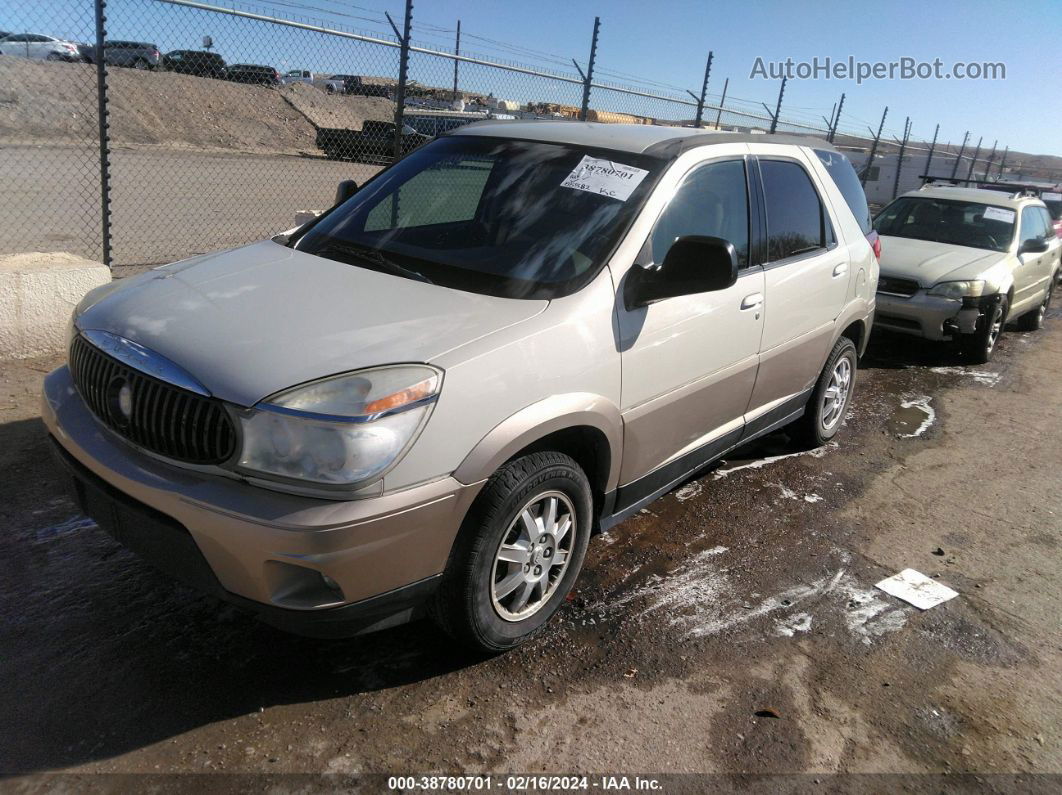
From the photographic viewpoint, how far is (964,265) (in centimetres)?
809

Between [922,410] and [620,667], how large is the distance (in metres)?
4.65

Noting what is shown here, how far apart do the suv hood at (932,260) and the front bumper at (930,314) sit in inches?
8.2

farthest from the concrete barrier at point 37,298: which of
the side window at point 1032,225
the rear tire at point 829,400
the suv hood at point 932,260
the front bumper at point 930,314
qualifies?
the side window at point 1032,225

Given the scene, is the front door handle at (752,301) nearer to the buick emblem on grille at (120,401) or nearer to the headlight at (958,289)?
the buick emblem on grille at (120,401)

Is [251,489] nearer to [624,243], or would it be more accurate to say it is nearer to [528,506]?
[528,506]

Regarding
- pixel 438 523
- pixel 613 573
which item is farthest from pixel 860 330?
pixel 438 523

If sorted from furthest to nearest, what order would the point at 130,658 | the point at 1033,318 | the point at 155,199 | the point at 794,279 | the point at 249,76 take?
the point at 155,199, the point at 249,76, the point at 1033,318, the point at 794,279, the point at 130,658

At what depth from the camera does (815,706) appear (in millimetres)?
2938

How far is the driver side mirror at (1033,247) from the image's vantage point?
8.66 meters

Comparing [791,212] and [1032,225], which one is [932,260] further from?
[791,212]

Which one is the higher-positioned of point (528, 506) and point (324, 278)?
point (324, 278)

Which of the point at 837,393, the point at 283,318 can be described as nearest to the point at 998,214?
the point at 837,393

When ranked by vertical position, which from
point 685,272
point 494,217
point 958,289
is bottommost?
point 958,289

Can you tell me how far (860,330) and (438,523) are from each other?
3874 mm
